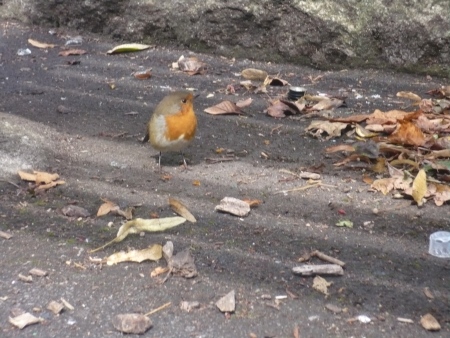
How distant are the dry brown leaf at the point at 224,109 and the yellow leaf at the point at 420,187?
59.6 inches

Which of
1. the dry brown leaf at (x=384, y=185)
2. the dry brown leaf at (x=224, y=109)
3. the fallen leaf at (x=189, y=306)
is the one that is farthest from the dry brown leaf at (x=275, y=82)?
the fallen leaf at (x=189, y=306)

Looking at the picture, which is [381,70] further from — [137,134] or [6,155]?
[6,155]

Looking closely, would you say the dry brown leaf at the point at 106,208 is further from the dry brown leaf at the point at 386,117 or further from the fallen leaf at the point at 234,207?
the dry brown leaf at the point at 386,117

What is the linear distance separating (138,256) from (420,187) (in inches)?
56.1

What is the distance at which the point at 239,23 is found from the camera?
234 inches

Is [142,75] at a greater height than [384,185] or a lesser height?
lesser

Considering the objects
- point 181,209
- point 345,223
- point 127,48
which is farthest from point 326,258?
point 127,48

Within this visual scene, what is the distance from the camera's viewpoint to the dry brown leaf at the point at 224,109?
4.81 m

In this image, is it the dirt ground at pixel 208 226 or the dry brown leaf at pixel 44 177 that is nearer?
the dirt ground at pixel 208 226

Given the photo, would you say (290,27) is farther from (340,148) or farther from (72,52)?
(340,148)

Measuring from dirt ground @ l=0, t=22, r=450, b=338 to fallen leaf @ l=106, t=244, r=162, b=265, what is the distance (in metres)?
0.03

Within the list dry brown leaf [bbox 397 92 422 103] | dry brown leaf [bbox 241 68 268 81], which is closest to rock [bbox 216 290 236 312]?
dry brown leaf [bbox 397 92 422 103]

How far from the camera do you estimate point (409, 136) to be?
4086mm

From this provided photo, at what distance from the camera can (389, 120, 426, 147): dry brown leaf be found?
406 cm
